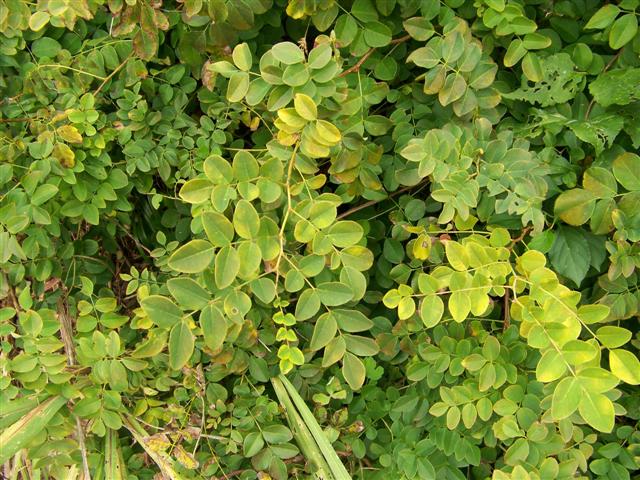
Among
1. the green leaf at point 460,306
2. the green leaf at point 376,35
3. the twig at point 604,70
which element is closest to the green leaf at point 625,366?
the green leaf at point 460,306

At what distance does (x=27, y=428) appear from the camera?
1.27m

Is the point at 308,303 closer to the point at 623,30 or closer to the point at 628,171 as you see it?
the point at 628,171

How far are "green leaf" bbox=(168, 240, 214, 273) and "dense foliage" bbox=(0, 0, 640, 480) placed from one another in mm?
27

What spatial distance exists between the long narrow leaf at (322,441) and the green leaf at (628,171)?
87 centimetres

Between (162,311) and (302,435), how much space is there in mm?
497

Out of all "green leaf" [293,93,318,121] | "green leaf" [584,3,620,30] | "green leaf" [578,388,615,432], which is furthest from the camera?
"green leaf" [584,3,620,30]

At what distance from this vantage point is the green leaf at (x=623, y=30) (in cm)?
130

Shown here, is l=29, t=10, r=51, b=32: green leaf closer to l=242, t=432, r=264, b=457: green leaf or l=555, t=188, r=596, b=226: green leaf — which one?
l=242, t=432, r=264, b=457: green leaf

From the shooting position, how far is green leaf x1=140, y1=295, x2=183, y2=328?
103 centimetres

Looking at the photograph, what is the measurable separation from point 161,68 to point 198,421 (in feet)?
3.13

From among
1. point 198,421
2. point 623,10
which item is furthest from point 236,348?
point 623,10

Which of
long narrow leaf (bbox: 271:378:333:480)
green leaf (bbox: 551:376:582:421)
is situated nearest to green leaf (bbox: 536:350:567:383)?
green leaf (bbox: 551:376:582:421)

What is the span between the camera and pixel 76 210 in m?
1.44

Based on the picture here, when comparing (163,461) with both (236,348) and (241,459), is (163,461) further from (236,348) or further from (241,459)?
(236,348)
